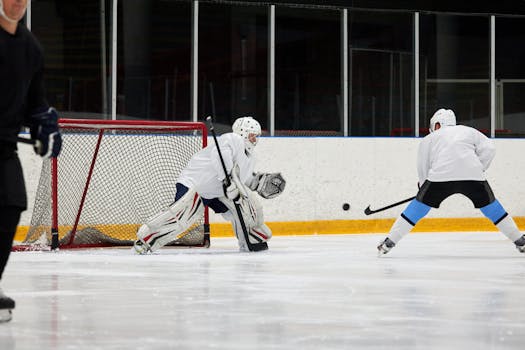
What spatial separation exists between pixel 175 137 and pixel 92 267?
3.97 m

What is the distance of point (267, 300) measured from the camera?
568 cm

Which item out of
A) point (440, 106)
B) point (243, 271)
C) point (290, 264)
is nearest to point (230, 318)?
point (243, 271)

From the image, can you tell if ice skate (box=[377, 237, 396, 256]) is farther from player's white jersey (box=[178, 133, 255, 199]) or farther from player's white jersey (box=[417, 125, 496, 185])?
player's white jersey (box=[178, 133, 255, 199])

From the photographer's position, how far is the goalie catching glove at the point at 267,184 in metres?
9.64

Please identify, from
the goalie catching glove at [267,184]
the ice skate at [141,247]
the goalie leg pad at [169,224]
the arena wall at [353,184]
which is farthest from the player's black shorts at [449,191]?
the arena wall at [353,184]

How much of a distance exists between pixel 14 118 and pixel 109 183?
6.22 meters

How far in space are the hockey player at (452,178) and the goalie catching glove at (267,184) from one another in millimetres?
1139

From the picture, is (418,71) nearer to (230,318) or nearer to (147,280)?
(147,280)

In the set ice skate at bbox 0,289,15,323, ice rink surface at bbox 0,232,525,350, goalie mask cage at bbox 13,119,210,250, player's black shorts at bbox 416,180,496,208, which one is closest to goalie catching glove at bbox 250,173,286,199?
ice rink surface at bbox 0,232,525,350

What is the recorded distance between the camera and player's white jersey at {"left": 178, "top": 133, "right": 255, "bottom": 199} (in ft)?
30.5

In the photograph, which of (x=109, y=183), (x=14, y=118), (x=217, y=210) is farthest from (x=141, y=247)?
(x=14, y=118)

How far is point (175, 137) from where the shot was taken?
460 inches

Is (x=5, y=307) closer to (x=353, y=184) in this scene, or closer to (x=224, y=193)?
(x=224, y=193)

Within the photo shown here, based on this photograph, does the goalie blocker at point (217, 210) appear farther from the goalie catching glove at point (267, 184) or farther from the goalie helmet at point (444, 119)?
the goalie helmet at point (444, 119)
